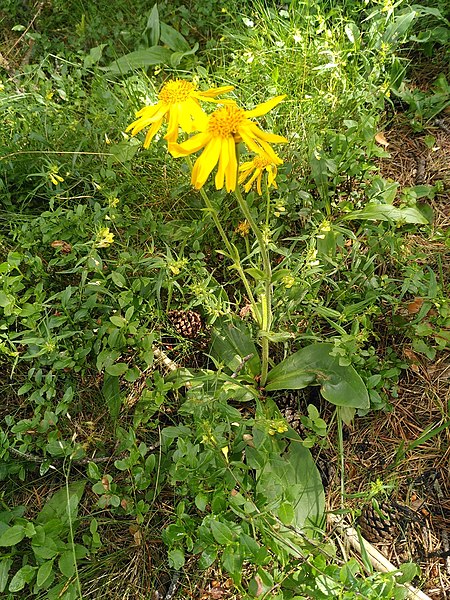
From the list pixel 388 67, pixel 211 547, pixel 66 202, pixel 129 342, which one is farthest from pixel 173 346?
pixel 388 67

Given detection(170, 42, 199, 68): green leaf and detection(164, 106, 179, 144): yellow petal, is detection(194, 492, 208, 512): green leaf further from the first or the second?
detection(170, 42, 199, 68): green leaf

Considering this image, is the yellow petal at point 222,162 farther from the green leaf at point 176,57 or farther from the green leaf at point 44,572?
the green leaf at point 176,57

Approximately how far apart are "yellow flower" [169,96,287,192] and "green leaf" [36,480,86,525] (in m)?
1.00

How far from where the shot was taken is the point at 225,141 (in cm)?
121

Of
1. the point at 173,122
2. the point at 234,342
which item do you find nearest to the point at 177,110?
the point at 173,122

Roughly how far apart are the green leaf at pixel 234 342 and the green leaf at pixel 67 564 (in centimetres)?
74

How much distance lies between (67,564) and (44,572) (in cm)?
6

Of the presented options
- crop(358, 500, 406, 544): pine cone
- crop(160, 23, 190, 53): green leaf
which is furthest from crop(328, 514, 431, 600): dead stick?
crop(160, 23, 190, 53): green leaf

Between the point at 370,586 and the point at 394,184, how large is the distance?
1.36 meters

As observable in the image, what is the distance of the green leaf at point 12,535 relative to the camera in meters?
1.44

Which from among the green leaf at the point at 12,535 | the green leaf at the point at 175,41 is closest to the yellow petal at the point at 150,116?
the green leaf at the point at 12,535

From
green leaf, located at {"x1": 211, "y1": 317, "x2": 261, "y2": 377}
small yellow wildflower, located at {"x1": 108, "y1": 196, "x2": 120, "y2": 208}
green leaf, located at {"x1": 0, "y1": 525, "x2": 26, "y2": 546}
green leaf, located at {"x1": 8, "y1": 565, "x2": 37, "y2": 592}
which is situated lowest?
green leaf, located at {"x1": 8, "y1": 565, "x2": 37, "y2": 592}

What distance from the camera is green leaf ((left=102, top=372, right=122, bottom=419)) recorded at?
71.2 inches

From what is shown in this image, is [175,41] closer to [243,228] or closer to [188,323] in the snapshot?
[243,228]
